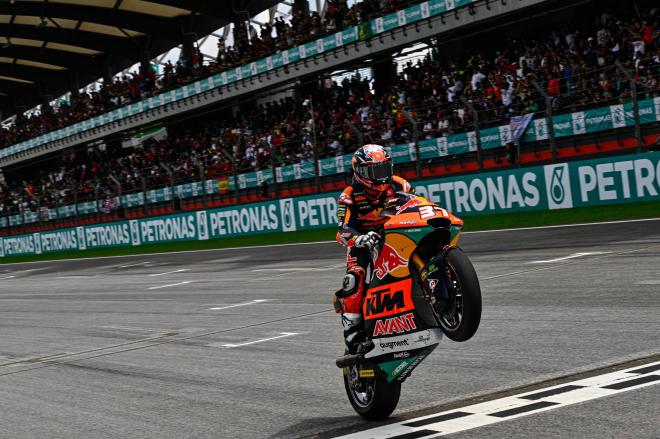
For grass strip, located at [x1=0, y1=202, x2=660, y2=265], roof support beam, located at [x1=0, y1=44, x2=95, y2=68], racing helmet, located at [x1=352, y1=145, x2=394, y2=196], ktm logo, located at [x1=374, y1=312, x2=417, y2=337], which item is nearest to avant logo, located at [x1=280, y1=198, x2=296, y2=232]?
grass strip, located at [x1=0, y1=202, x2=660, y2=265]

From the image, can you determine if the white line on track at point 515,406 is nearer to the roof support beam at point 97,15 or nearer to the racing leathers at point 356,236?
the racing leathers at point 356,236

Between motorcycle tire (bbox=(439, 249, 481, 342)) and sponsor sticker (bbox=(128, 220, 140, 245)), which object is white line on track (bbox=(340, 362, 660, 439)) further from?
sponsor sticker (bbox=(128, 220, 140, 245))

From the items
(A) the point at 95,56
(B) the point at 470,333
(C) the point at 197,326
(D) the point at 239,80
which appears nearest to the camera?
(B) the point at 470,333

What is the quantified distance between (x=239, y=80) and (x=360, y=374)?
37.5 m

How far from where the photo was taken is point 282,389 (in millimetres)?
6957

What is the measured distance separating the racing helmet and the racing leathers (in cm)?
9

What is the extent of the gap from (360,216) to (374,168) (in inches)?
15.3

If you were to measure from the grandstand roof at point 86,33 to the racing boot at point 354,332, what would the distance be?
43438 mm

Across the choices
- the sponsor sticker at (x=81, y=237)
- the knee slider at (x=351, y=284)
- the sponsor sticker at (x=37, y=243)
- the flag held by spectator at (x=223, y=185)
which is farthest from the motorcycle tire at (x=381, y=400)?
the sponsor sticker at (x=37, y=243)

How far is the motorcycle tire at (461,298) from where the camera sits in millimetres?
4801

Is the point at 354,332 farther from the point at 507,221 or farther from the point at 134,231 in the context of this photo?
the point at 134,231

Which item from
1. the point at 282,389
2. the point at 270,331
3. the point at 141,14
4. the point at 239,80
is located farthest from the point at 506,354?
the point at 141,14

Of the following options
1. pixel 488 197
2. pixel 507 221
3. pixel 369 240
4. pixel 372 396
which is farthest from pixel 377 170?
pixel 488 197

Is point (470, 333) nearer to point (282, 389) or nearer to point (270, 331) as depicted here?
point (282, 389)
